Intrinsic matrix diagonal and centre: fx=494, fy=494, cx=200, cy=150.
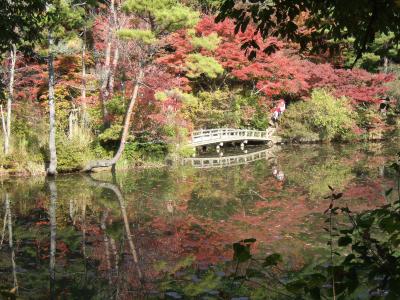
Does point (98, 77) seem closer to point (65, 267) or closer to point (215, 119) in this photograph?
point (215, 119)

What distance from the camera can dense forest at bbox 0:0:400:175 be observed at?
15.8 metres

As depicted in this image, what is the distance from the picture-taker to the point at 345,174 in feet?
50.7

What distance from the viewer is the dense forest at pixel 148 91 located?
15836mm

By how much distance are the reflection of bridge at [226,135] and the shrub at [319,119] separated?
4.38 ft

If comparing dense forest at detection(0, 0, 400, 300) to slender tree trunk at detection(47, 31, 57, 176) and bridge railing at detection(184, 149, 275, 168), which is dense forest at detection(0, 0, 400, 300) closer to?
slender tree trunk at detection(47, 31, 57, 176)

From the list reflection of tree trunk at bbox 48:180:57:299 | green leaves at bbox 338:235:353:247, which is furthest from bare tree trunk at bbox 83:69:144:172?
green leaves at bbox 338:235:353:247

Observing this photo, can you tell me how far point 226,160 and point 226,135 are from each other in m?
3.60

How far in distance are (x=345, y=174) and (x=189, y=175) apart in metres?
4.92

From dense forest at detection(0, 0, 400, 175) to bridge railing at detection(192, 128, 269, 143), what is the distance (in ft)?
2.17

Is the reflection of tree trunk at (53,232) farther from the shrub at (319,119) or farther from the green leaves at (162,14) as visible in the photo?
the shrub at (319,119)

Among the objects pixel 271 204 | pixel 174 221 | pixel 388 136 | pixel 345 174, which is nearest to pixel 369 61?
pixel 388 136

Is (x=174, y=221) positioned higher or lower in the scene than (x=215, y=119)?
lower

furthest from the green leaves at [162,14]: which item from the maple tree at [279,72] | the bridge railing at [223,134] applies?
the bridge railing at [223,134]

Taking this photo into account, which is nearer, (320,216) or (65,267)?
(65,267)
